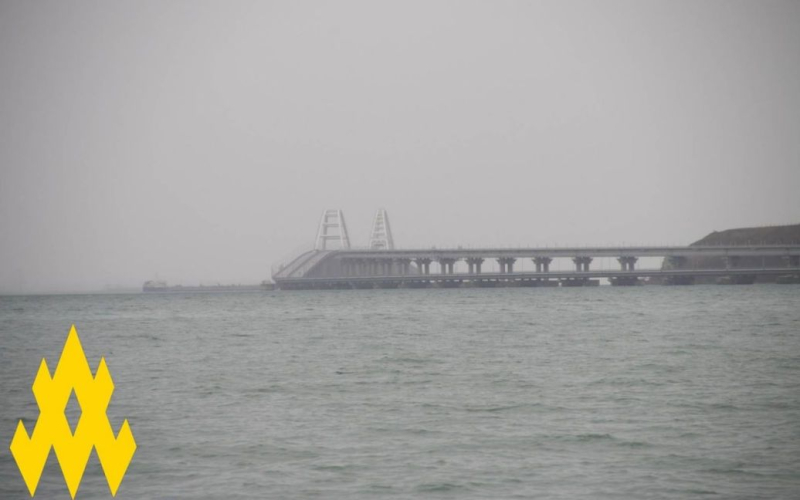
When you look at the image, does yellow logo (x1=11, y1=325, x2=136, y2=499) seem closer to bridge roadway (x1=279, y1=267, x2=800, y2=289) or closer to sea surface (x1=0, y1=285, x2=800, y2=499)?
sea surface (x1=0, y1=285, x2=800, y2=499)

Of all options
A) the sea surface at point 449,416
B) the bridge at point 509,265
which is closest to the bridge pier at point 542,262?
the bridge at point 509,265

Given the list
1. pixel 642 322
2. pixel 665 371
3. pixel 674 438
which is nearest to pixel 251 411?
pixel 674 438

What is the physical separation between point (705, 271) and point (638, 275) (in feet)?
35.1

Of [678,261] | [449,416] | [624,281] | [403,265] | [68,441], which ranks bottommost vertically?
[449,416]

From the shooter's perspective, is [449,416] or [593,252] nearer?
[449,416]

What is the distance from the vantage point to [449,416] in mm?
23062

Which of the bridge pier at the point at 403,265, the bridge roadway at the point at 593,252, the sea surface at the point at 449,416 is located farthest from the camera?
the bridge pier at the point at 403,265

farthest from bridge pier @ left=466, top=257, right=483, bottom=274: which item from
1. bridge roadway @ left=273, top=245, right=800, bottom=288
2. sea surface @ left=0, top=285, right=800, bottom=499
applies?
sea surface @ left=0, top=285, right=800, bottom=499

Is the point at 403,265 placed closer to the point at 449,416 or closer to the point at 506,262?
the point at 506,262

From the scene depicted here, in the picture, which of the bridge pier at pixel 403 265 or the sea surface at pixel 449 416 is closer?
the sea surface at pixel 449 416

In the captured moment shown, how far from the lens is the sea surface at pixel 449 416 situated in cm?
1675

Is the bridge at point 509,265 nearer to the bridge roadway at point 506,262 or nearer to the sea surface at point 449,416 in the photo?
the bridge roadway at point 506,262

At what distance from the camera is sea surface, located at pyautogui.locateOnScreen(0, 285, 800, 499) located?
1675cm

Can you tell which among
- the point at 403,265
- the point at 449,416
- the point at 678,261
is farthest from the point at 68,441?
the point at 403,265
